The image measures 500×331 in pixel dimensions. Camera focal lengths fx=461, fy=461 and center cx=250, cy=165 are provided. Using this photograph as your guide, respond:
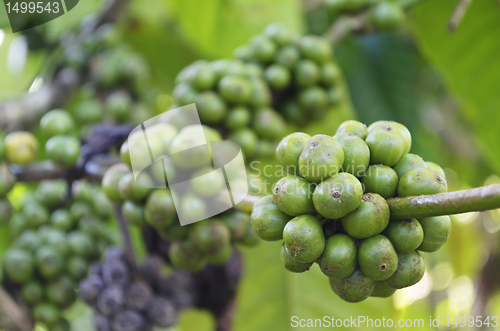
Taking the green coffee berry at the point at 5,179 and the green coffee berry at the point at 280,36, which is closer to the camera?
the green coffee berry at the point at 5,179

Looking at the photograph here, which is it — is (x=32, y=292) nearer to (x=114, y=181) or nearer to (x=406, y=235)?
(x=114, y=181)

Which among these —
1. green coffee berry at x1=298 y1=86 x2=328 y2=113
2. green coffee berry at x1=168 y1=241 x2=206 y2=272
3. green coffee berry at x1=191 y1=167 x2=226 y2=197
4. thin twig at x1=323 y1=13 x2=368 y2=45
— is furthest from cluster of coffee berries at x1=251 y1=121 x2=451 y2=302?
thin twig at x1=323 y1=13 x2=368 y2=45

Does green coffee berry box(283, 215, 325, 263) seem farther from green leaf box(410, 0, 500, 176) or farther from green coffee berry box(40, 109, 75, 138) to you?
green leaf box(410, 0, 500, 176)

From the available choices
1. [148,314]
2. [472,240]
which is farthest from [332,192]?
[472,240]

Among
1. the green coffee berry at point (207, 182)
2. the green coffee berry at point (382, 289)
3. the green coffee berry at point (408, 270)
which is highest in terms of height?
the green coffee berry at point (207, 182)

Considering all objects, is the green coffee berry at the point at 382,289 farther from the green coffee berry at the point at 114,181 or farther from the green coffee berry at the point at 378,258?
the green coffee berry at the point at 114,181

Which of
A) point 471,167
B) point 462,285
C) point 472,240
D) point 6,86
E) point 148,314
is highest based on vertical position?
point 6,86

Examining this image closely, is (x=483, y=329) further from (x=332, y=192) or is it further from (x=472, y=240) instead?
(x=332, y=192)

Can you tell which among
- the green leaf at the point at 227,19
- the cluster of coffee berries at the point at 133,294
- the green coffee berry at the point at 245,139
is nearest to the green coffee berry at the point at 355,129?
the green coffee berry at the point at 245,139
